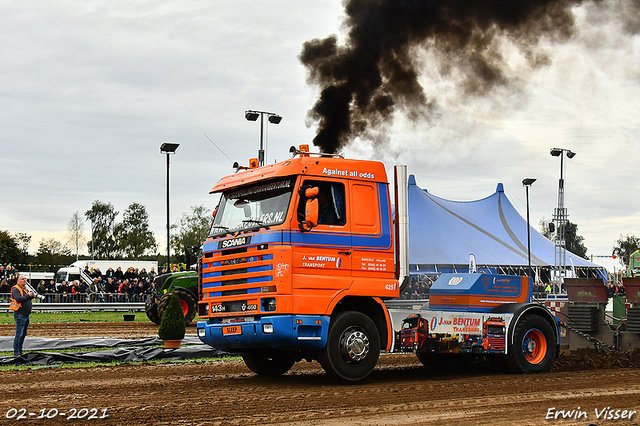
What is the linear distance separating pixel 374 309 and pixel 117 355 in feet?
19.0

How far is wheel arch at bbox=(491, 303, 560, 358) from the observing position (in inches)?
→ 450

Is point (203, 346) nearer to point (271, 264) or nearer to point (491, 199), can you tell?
point (271, 264)

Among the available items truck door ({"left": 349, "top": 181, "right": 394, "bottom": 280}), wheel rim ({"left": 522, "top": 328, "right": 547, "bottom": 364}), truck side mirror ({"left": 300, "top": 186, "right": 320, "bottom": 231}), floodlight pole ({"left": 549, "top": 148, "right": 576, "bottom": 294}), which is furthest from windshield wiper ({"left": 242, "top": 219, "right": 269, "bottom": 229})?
floodlight pole ({"left": 549, "top": 148, "right": 576, "bottom": 294})

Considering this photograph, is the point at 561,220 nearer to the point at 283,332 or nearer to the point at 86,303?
the point at 86,303

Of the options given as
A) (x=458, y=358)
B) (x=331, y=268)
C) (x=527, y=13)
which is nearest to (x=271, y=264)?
(x=331, y=268)

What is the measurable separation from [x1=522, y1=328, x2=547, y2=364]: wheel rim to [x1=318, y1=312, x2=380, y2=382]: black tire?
2.95 metres

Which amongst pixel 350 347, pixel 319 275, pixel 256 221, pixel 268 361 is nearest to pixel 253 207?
pixel 256 221

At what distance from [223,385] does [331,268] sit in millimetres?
2327

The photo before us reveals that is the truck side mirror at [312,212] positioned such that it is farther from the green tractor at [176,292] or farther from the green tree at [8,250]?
the green tree at [8,250]

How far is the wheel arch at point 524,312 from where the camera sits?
11430mm

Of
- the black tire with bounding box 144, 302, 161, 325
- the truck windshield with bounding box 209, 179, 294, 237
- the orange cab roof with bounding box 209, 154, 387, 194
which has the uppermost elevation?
the orange cab roof with bounding box 209, 154, 387, 194

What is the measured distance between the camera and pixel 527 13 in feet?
Result: 48.0

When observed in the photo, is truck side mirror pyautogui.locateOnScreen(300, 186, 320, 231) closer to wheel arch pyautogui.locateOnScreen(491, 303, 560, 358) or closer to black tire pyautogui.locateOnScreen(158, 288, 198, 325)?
wheel arch pyautogui.locateOnScreen(491, 303, 560, 358)

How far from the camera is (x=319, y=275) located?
10.0 m
